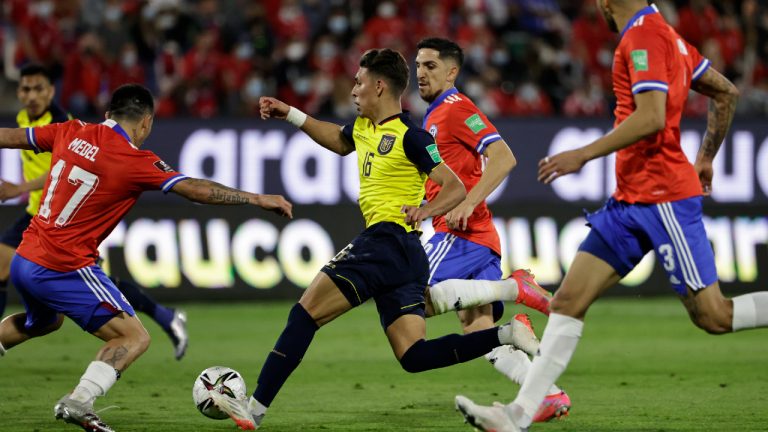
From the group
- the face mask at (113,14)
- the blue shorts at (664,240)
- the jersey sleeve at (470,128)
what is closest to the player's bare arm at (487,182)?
the jersey sleeve at (470,128)

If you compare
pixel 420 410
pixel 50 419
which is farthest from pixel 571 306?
pixel 50 419

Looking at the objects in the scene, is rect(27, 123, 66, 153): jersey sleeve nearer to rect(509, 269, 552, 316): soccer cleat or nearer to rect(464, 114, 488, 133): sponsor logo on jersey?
rect(464, 114, 488, 133): sponsor logo on jersey

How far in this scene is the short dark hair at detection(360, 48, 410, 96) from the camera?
24.1 feet

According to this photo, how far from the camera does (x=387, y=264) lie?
7.10m

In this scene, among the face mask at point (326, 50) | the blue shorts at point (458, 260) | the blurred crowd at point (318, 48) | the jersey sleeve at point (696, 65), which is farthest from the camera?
the face mask at point (326, 50)

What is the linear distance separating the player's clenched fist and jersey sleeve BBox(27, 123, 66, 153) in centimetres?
123

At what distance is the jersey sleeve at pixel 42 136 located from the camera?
A: 24.5 ft

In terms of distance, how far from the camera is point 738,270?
1539cm

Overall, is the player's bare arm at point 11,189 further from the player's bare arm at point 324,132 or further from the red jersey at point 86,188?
the player's bare arm at point 324,132

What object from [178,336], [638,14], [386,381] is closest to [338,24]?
[178,336]

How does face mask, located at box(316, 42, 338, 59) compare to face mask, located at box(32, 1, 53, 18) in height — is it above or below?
below

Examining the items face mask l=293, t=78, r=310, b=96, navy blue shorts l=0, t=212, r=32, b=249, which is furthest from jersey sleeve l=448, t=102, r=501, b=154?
face mask l=293, t=78, r=310, b=96

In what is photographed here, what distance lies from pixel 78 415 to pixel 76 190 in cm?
133

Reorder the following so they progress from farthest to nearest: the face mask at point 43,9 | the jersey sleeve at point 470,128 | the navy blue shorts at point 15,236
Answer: the face mask at point 43,9, the navy blue shorts at point 15,236, the jersey sleeve at point 470,128
